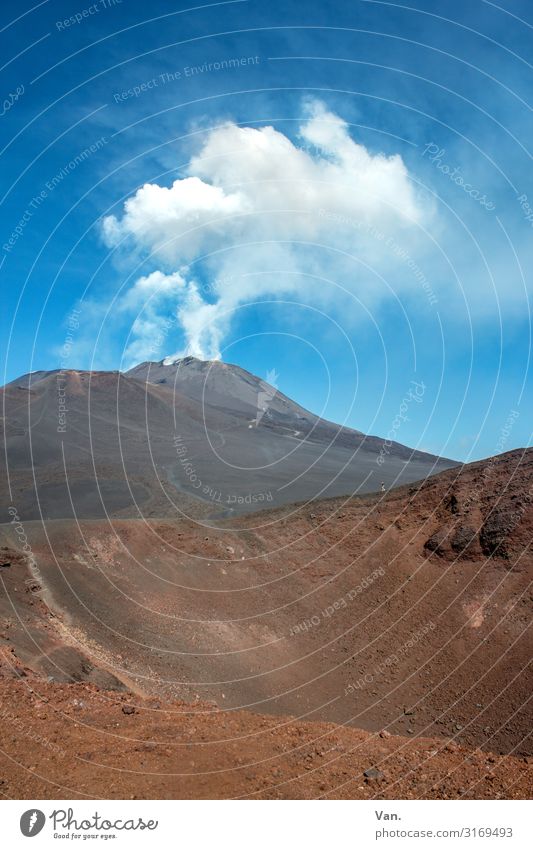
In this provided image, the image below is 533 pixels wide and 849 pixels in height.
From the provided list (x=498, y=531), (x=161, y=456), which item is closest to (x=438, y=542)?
(x=498, y=531)

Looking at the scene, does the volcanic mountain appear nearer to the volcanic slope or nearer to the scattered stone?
the volcanic slope

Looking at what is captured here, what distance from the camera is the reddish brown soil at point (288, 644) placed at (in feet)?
29.1

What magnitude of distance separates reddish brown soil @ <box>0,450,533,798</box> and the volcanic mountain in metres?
13.2

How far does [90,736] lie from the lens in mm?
9430

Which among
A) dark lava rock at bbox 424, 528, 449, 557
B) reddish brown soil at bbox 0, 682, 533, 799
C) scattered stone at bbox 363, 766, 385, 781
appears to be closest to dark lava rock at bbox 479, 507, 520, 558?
dark lava rock at bbox 424, 528, 449, 557

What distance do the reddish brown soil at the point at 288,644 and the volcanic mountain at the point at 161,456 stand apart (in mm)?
13227

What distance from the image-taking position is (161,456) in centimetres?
6247

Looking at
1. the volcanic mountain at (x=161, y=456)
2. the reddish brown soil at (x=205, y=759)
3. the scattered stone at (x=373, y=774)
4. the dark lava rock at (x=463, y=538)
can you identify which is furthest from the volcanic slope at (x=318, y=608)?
the volcanic mountain at (x=161, y=456)

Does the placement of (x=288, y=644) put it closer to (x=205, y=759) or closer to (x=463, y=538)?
(x=463, y=538)

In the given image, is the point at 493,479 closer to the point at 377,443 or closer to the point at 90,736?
the point at 90,736

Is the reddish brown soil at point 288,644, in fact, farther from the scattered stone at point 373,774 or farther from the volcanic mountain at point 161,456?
the volcanic mountain at point 161,456

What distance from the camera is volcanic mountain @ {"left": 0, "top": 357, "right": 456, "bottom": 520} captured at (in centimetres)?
4066
